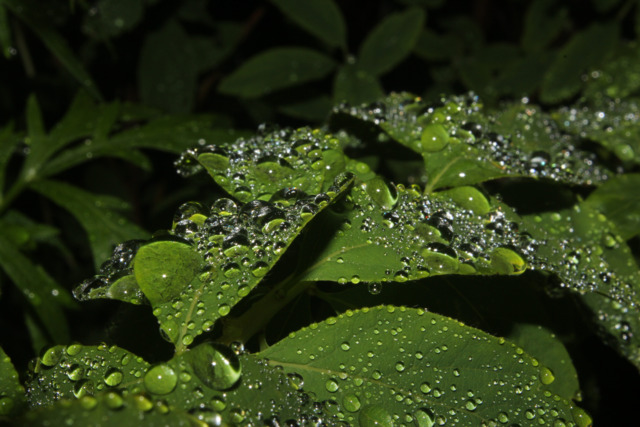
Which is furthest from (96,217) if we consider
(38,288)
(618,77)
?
A: (618,77)

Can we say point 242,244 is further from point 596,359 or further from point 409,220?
point 596,359

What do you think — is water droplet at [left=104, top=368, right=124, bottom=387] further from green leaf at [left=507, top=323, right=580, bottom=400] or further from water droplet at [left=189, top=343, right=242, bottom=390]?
green leaf at [left=507, top=323, right=580, bottom=400]

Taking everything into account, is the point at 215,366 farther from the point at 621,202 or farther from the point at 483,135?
the point at 621,202

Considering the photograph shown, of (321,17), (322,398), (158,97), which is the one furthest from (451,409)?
(158,97)

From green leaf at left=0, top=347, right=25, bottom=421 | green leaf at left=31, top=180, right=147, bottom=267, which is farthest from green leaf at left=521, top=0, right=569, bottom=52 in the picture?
green leaf at left=0, top=347, right=25, bottom=421

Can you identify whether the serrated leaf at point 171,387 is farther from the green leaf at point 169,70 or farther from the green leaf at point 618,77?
the green leaf at point 169,70
